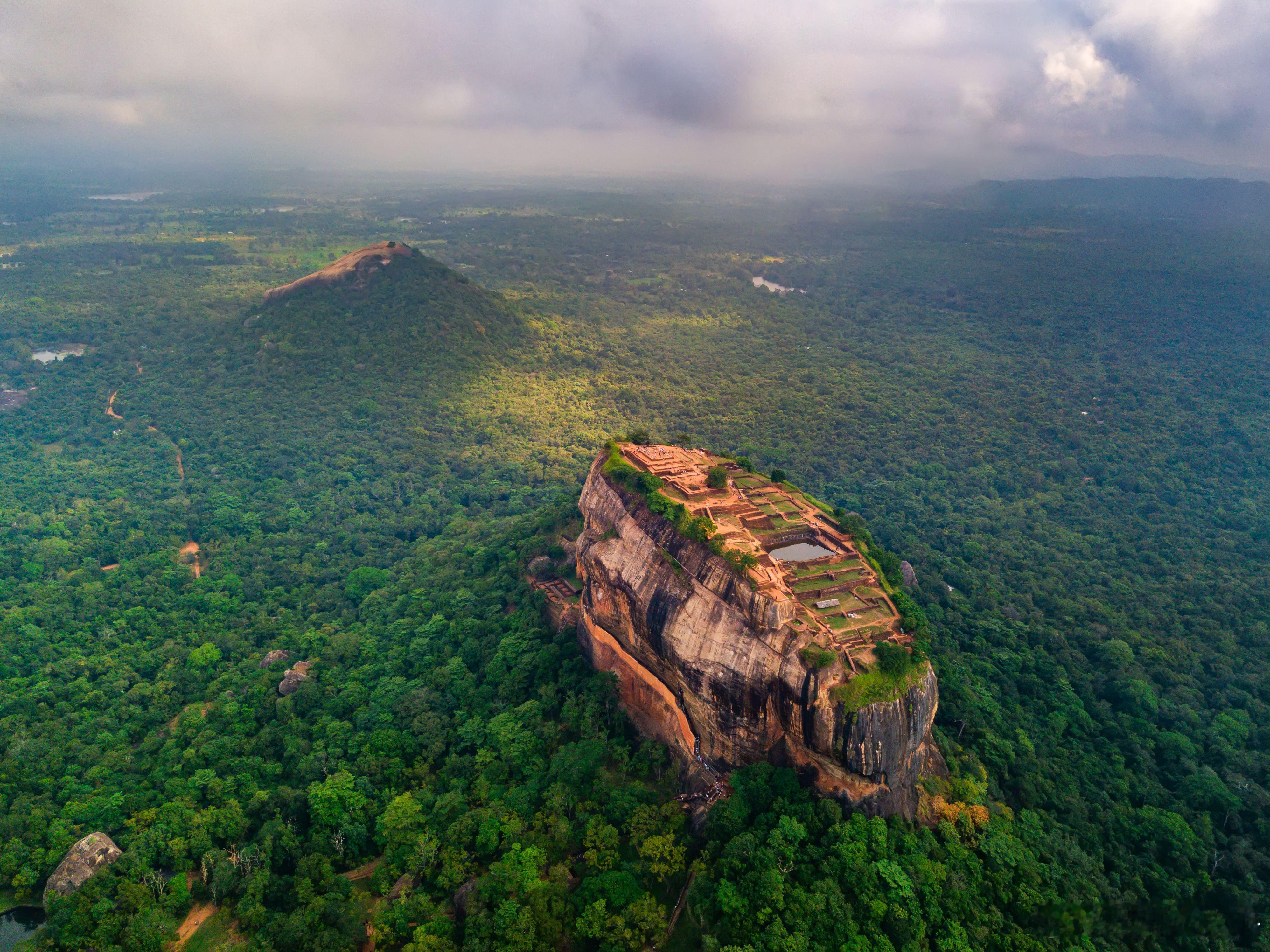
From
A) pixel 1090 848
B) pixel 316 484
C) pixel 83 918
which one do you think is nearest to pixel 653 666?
pixel 1090 848

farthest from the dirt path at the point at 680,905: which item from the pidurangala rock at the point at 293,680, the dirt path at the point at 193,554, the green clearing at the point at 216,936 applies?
the dirt path at the point at 193,554

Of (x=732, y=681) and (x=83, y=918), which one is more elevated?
(x=732, y=681)

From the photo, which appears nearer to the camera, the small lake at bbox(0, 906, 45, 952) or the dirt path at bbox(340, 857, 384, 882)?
the small lake at bbox(0, 906, 45, 952)

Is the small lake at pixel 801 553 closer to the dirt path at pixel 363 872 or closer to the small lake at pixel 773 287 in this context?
the dirt path at pixel 363 872

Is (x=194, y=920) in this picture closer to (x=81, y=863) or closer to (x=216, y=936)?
(x=216, y=936)

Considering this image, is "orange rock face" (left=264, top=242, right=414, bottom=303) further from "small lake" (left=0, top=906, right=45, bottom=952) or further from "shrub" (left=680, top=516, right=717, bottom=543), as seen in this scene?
"small lake" (left=0, top=906, right=45, bottom=952)

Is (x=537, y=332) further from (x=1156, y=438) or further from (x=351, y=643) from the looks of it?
(x=1156, y=438)

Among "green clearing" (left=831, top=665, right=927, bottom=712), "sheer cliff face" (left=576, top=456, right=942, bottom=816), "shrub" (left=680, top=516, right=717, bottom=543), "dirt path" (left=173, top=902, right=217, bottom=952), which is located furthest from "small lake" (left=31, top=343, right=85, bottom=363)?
"green clearing" (left=831, top=665, right=927, bottom=712)
